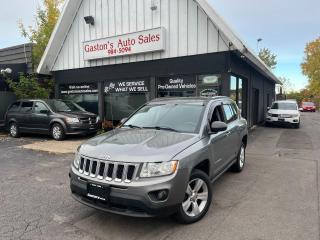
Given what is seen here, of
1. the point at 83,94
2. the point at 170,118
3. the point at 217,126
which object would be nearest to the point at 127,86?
the point at 83,94

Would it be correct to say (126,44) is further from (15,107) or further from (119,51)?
(15,107)

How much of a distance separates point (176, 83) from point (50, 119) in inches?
207

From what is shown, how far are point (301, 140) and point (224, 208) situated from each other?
8470 mm

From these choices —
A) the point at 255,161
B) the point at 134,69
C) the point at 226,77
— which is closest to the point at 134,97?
the point at 134,69

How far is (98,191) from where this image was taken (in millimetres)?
3730

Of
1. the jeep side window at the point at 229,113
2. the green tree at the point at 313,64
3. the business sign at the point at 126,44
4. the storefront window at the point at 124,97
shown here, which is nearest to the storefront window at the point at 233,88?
the business sign at the point at 126,44

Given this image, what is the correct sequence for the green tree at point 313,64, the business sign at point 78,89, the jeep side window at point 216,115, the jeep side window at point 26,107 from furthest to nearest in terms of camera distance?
1. the green tree at point 313,64
2. the business sign at point 78,89
3. the jeep side window at point 26,107
4. the jeep side window at point 216,115

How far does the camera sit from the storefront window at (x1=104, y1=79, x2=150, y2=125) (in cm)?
1236

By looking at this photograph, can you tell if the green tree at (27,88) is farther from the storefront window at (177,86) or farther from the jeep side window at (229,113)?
the jeep side window at (229,113)

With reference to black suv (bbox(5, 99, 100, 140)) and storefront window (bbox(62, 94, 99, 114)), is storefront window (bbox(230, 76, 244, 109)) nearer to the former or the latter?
black suv (bbox(5, 99, 100, 140))

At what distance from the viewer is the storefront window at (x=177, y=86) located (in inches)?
436

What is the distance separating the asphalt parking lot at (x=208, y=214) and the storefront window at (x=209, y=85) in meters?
3.70

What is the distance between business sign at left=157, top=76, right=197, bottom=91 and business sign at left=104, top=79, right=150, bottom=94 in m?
0.65

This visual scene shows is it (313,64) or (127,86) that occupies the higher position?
(313,64)
